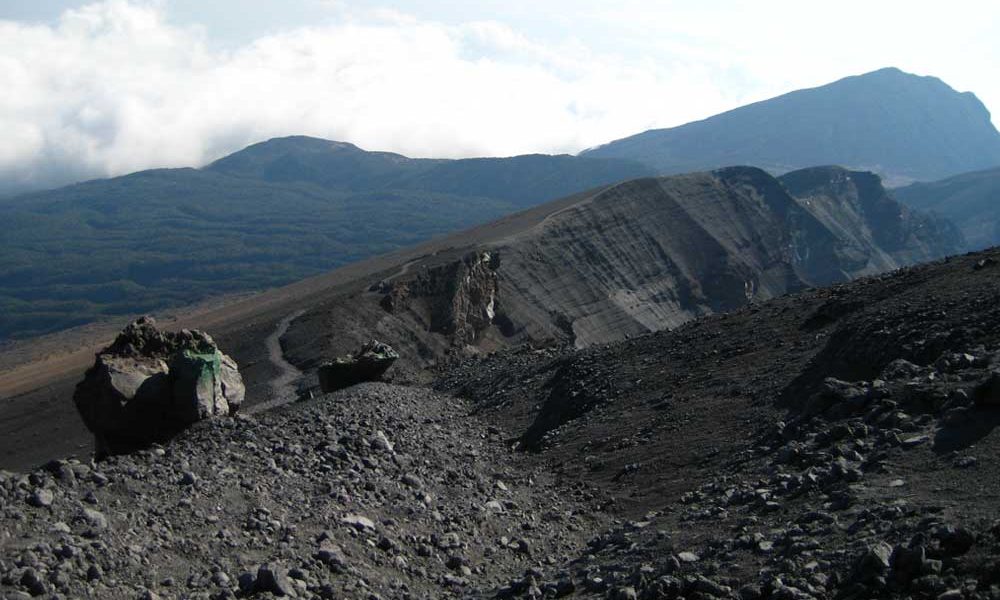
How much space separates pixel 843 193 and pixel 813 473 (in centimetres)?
9552

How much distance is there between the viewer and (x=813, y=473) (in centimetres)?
1045

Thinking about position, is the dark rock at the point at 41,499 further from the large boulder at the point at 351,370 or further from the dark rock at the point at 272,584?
the large boulder at the point at 351,370

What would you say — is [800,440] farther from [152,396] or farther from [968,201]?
[968,201]

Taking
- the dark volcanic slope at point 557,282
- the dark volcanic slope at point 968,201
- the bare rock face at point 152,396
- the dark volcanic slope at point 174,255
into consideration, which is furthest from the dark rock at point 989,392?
the dark volcanic slope at point 968,201

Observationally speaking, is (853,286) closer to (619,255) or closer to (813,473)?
(813,473)

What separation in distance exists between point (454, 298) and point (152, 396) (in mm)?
27027

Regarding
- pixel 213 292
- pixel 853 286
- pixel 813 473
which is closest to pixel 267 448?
pixel 813 473

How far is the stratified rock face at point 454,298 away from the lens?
137ft

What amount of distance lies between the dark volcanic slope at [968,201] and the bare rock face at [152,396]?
133m

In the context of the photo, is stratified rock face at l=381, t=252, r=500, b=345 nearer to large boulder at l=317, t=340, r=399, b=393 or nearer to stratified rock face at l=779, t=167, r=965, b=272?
large boulder at l=317, t=340, r=399, b=393

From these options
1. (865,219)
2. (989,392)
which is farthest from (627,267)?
(989,392)

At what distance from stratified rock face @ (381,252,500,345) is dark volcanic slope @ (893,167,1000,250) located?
346 feet

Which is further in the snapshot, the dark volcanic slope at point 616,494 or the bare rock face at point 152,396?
the bare rock face at point 152,396

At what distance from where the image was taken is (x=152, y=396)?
16422 millimetres
